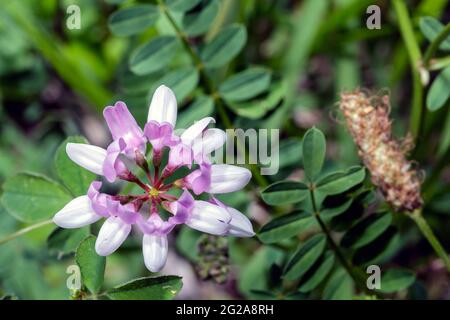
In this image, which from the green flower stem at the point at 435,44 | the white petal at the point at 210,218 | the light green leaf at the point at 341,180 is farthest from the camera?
the green flower stem at the point at 435,44

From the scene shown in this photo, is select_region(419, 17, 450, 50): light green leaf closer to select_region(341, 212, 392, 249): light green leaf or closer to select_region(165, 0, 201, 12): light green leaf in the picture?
select_region(341, 212, 392, 249): light green leaf

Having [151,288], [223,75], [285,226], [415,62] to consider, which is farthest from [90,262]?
[415,62]

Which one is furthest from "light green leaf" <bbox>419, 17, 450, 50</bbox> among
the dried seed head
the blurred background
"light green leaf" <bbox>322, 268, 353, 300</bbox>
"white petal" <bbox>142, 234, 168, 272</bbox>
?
"white petal" <bbox>142, 234, 168, 272</bbox>

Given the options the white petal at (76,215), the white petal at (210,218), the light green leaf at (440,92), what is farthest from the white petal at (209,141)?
the light green leaf at (440,92)

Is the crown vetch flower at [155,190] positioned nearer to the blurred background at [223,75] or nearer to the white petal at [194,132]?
the white petal at [194,132]

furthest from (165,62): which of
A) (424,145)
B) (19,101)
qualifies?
(19,101)

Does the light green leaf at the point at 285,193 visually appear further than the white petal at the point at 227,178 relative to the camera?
Yes
